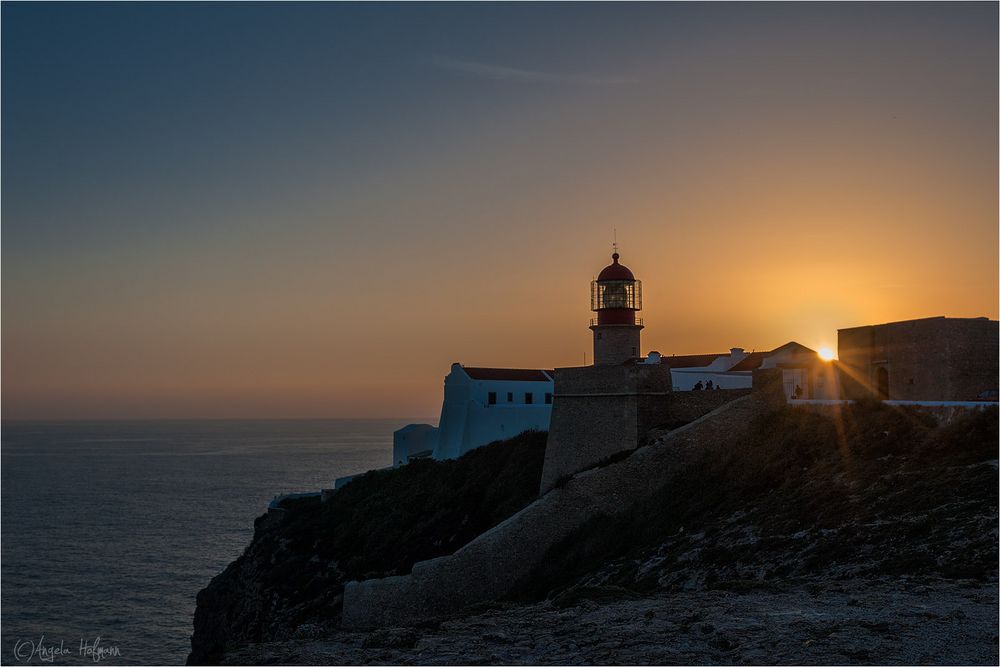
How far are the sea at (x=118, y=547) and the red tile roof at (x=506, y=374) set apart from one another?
20374 millimetres

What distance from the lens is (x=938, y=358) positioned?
25516 millimetres

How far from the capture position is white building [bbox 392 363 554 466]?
4978cm

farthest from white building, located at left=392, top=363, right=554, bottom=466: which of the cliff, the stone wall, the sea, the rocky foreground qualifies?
the rocky foreground

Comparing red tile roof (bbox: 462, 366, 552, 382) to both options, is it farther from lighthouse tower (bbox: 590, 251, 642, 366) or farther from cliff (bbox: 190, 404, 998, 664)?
cliff (bbox: 190, 404, 998, 664)

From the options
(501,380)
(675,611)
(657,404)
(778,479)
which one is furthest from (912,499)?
(501,380)

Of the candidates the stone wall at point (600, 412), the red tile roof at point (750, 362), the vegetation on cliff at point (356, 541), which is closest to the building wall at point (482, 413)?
the vegetation on cliff at point (356, 541)

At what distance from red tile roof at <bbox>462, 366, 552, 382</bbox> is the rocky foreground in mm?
37870

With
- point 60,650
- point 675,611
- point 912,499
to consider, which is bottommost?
point 60,650

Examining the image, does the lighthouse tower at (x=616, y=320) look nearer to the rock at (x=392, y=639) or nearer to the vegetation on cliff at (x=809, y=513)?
the vegetation on cliff at (x=809, y=513)

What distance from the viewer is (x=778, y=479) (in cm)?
2200

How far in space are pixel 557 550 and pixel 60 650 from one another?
95.1 ft

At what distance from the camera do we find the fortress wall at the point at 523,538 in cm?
2317

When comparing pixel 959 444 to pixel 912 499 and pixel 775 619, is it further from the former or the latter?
pixel 775 619

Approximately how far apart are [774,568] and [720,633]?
15.9 feet
